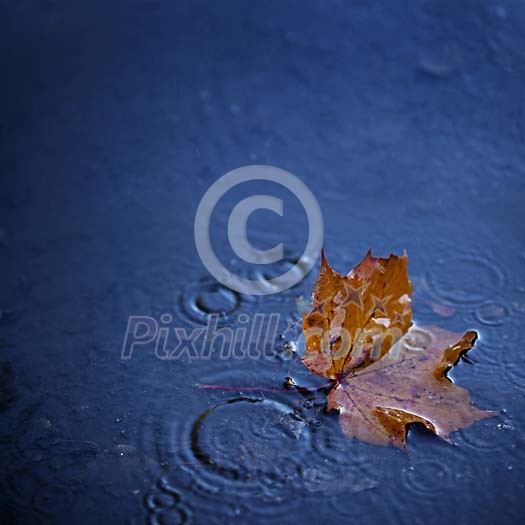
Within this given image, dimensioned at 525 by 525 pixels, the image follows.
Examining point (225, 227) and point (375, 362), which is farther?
point (225, 227)

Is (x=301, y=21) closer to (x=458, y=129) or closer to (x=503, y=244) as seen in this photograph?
(x=458, y=129)

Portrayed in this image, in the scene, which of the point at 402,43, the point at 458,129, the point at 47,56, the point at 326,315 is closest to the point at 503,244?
the point at 458,129

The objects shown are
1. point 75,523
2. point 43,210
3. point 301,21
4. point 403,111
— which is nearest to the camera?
point 75,523
